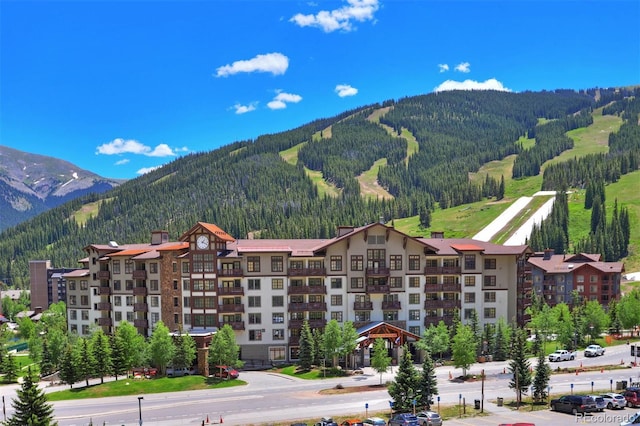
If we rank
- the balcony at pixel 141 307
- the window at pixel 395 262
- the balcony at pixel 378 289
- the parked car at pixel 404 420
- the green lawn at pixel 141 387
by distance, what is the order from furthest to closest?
1. the balcony at pixel 141 307
2. the window at pixel 395 262
3. the balcony at pixel 378 289
4. the green lawn at pixel 141 387
5. the parked car at pixel 404 420

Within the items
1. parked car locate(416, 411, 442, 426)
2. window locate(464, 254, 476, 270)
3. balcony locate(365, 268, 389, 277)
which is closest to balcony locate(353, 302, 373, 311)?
balcony locate(365, 268, 389, 277)

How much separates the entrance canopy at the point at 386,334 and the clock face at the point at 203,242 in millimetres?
27674

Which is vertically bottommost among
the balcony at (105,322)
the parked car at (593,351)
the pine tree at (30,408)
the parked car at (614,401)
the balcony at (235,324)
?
the parked car at (593,351)

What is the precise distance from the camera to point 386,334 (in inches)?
3563

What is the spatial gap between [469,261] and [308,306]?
28657mm

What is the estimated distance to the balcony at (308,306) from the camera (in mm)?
94000

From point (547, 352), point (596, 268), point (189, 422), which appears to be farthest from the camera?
point (596, 268)

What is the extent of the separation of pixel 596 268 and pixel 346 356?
337ft

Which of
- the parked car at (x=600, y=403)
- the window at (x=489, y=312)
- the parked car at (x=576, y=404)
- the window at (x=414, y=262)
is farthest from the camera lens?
the window at (x=489, y=312)

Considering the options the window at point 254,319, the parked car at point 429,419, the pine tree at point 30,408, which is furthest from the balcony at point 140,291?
the parked car at point 429,419

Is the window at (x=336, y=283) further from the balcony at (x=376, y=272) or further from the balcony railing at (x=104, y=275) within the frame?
the balcony railing at (x=104, y=275)

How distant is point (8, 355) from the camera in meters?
94.6

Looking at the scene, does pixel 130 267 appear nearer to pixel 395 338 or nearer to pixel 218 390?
pixel 218 390

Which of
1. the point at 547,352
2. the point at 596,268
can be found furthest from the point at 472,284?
the point at 596,268
